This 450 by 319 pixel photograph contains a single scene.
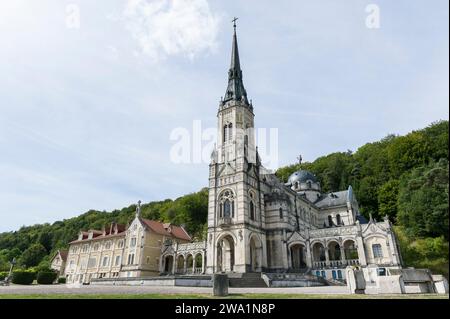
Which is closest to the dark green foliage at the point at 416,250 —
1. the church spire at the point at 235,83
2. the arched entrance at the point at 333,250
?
the arched entrance at the point at 333,250

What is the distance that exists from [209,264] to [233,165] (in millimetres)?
13020

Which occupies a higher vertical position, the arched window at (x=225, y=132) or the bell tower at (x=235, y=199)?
the arched window at (x=225, y=132)

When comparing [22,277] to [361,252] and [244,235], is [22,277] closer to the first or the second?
[244,235]

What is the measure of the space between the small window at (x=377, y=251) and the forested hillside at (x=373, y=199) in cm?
440

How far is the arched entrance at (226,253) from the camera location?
3881 cm

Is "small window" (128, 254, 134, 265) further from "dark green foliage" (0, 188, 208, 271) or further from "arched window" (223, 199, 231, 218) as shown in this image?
"dark green foliage" (0, 188, 208, 271)

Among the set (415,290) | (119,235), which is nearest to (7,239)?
(119,235)

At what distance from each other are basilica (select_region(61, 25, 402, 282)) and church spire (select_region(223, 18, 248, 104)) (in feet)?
0.57

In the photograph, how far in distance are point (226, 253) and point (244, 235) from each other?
5.91 meters

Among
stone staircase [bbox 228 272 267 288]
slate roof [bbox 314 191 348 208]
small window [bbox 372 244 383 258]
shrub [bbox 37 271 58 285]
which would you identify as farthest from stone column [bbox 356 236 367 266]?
shrub [bbox 37 271 58 285]

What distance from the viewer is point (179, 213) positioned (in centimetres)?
7425

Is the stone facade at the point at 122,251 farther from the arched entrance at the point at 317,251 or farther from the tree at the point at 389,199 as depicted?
the tree at the point at 389,199

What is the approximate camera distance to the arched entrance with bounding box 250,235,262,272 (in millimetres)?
37469
